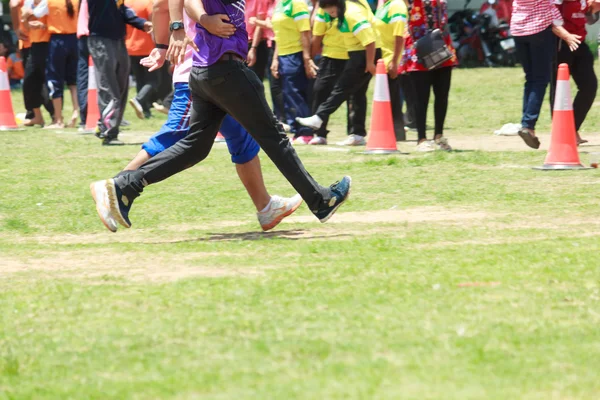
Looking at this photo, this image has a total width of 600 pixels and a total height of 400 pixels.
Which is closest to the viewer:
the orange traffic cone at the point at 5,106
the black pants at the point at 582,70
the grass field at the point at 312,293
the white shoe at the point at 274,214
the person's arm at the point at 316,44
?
the grass field at the point at 312,293

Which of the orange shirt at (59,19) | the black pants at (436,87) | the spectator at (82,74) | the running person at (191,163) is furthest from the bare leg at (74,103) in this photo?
the running person at (191,163)

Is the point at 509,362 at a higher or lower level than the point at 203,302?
higher

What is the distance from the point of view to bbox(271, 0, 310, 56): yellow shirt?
13.0 m

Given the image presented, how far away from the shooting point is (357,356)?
13.2 feet

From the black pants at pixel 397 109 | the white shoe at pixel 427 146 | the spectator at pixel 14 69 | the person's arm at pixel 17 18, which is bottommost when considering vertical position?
the spectator at pixel 14 69

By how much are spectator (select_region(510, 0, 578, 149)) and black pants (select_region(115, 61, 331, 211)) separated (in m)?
4.37

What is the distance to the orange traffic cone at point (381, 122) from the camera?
11.5 meters

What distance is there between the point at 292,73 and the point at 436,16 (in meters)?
2.61

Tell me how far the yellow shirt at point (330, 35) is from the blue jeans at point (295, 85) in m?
0.65

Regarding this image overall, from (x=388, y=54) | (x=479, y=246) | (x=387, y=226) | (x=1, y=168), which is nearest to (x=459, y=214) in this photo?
(x=387, y=226)

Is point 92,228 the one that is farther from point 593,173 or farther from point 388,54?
point 388,54

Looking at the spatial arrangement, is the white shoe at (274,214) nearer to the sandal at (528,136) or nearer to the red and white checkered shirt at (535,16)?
the sandal at (528,136)

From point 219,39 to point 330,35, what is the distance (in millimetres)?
6292

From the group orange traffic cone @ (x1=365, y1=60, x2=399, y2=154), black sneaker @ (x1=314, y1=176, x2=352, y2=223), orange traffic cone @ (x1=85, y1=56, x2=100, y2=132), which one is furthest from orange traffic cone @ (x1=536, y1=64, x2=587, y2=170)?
orange traffic cone @ (x1=85, y1=56, x2=100, y2=132)
